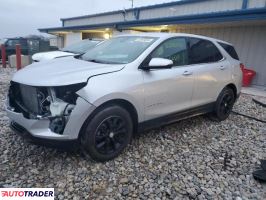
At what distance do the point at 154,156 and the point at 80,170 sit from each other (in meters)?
1.08

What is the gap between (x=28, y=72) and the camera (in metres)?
3.42

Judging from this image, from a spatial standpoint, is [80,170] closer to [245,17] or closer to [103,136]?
[103,136]

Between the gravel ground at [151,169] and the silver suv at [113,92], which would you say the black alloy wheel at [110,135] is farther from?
the gravel ground at [151,169]

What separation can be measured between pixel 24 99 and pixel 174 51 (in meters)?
2.37

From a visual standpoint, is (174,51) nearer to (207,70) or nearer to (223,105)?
(207,70)

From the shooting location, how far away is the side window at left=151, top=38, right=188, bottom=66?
12.8 ft

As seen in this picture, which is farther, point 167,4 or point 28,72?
point 167,4

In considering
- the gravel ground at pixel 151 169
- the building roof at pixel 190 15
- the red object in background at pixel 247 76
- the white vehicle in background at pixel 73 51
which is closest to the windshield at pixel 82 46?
the white vehicle in background at pixel 73 51

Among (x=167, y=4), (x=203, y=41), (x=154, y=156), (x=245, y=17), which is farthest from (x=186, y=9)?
(x=154, y=156)

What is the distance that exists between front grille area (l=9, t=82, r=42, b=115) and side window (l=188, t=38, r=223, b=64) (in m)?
2.59

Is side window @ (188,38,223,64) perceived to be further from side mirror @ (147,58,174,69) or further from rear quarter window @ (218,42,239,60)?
side mirror @ (147,58,174,69)

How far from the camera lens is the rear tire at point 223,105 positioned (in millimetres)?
5066
